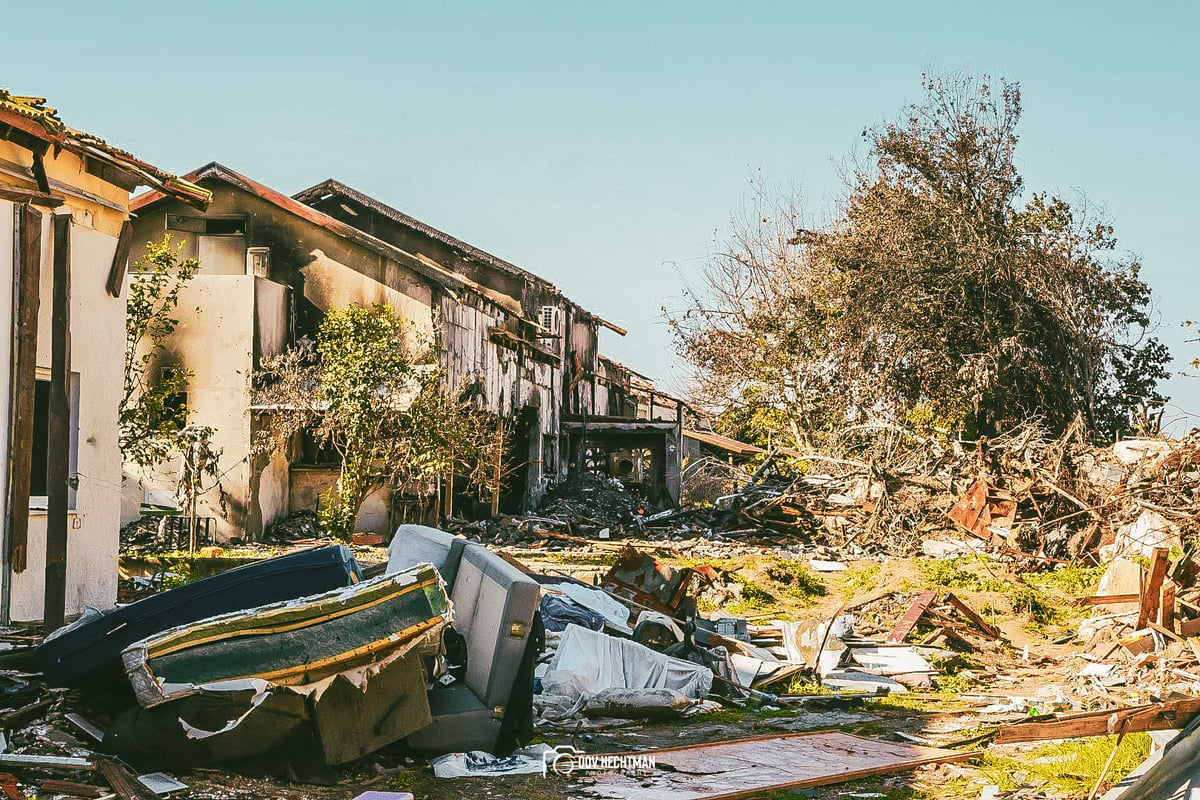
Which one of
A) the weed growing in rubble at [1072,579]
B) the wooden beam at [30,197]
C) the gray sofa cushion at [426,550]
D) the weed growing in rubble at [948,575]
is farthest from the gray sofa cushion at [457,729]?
the weed growing in rubble at [1072,579]

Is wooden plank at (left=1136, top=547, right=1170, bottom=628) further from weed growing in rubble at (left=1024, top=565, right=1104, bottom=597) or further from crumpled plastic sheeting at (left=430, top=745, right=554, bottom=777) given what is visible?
crumpled plastic sheeting at (left=430, top=745, right=554, bottom=777)

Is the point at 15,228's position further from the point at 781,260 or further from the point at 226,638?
the point at 781,260

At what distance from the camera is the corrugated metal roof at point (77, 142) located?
888cm

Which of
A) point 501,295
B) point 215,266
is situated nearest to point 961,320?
point 501,295

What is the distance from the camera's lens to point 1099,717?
4496 millimetres

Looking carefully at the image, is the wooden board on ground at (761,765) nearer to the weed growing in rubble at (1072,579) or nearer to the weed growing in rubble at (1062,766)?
the weed growing in rubble at (1062,766)

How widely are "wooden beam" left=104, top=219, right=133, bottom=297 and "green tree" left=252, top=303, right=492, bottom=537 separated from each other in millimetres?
11584

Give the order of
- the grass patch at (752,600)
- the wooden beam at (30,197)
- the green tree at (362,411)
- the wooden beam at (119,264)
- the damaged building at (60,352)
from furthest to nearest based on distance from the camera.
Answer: the green tree at (362,411), the grass patch at (752,600), the wooden beam at (119,264), the damaged building at (60,352), the wooden beam at (30,197)

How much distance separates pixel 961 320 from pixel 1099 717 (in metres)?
22.1

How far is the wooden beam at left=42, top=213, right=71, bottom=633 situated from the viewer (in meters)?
9.59

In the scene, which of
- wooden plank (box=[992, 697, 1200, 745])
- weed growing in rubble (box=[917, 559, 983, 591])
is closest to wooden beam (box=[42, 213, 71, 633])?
wooden plank (box=[992, 697, 1200, 745])

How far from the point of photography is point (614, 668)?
28.4ft

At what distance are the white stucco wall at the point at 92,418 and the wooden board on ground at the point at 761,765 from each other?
6.03 m

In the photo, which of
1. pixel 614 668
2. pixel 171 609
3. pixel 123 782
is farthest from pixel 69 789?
pixel 614 668
